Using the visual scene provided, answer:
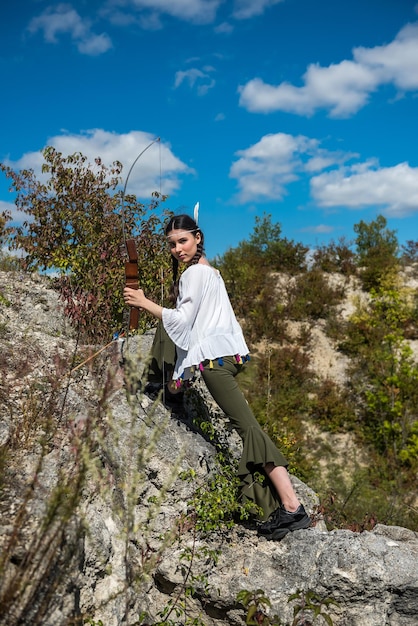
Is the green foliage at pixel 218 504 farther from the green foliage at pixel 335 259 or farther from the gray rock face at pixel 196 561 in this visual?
the green foliage at pixel 335 259

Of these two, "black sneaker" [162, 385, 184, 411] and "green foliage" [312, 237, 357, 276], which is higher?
"green foliage" [312, 237, 357, 276]

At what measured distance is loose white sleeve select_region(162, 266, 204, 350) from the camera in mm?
3895

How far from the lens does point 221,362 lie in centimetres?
398

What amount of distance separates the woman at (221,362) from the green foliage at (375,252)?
30.8ft

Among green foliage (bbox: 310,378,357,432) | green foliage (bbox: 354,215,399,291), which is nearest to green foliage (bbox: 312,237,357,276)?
green foliage (bbox: 354,215,399,291)

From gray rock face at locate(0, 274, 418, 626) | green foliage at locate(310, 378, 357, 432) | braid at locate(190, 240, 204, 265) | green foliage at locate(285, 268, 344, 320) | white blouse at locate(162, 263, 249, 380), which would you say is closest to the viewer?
gray rock face at locate(0, 274, 418, 626)

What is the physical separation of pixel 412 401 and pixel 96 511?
7368 millimetres

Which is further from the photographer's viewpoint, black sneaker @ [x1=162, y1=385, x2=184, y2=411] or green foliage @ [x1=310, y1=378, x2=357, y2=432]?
green foliage @ [x1=310, y1=378, x2=357, y2=432]

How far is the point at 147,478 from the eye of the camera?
4.11 metres

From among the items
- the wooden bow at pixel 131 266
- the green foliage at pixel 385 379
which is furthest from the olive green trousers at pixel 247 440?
the green foliage at pixel 385 379

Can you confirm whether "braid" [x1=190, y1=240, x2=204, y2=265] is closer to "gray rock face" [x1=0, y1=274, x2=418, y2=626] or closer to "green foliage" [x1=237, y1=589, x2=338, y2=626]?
"gray rock face" [x1=0, y1=274, x2=418, y2=626]

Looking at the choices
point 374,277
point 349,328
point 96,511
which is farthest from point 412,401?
point 96,511

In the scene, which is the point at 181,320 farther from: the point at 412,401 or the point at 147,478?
the point at 412,401

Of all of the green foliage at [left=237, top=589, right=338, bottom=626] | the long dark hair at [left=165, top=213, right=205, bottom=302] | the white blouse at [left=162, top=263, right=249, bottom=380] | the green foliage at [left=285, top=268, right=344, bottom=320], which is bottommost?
the green foliage at [left=237, top=589, right=338, bottom=626]
